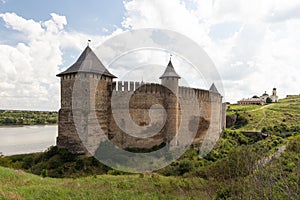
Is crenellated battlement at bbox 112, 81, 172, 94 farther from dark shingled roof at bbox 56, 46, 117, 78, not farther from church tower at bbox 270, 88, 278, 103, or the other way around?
church tower at bbox 270, 88, 278, 103

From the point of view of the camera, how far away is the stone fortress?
537 inches

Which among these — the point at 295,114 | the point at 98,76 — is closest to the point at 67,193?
the point at 98,76

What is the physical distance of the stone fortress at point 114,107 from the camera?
44.7 ft

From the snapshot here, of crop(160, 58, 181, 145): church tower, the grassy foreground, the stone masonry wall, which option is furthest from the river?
the grassy foreground

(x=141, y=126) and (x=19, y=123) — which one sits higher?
(x=141, y=126)

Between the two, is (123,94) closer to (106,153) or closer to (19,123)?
(106,153)

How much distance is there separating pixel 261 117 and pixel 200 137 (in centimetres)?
2111

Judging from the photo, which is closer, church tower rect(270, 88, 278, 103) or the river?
the river

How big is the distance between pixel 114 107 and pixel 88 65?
3.27 meters

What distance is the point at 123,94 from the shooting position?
51.0ft

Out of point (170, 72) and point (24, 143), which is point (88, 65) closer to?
point (170, 72)

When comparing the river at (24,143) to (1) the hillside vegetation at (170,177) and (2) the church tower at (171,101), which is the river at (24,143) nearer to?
(1) the hillside vegetation at (170,177)

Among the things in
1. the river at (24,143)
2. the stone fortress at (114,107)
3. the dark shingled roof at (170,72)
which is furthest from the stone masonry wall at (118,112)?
the river at (24,143)

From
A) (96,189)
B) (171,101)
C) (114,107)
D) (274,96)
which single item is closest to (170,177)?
(96,189)
